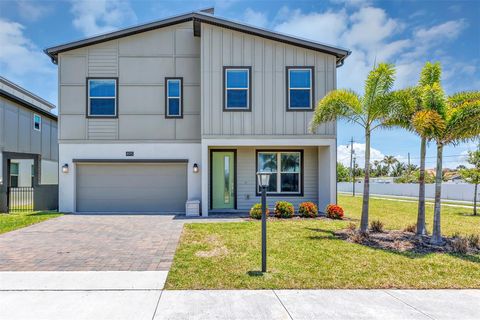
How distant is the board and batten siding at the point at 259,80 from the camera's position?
38.7ft

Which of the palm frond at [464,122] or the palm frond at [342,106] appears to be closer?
the palm frond at [464,122]

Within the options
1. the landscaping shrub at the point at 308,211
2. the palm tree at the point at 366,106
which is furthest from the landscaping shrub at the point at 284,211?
the palm tree at the point at 366,106

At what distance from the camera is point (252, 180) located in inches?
510

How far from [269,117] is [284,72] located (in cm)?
198

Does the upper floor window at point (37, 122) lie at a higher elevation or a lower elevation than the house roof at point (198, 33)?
lower

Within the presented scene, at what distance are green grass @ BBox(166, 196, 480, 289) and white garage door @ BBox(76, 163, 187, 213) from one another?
5.01m

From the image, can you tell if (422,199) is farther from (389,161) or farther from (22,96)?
(389,161)

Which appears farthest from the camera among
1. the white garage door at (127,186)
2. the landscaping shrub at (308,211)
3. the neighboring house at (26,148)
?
the neighboring house at (26,148)

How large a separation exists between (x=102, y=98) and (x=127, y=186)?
389cm

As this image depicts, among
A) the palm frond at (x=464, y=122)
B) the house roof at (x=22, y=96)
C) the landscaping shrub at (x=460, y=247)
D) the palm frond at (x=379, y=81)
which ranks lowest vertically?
the landscaping shrub at (x=460, y=247)

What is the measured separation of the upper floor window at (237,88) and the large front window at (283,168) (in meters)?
2.38

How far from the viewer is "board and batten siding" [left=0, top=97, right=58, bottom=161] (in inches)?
661

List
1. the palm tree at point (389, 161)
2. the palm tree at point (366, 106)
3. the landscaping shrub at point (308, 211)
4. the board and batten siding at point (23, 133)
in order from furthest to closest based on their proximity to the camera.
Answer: the palm tree at point (389, 161), the board and batten siding at point (23, 133), the landscaping shrub at point (308, 211), the palm tree at point (366, 106)

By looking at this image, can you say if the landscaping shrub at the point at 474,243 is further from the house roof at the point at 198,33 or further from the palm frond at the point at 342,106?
the house roof at the point at 198,33
